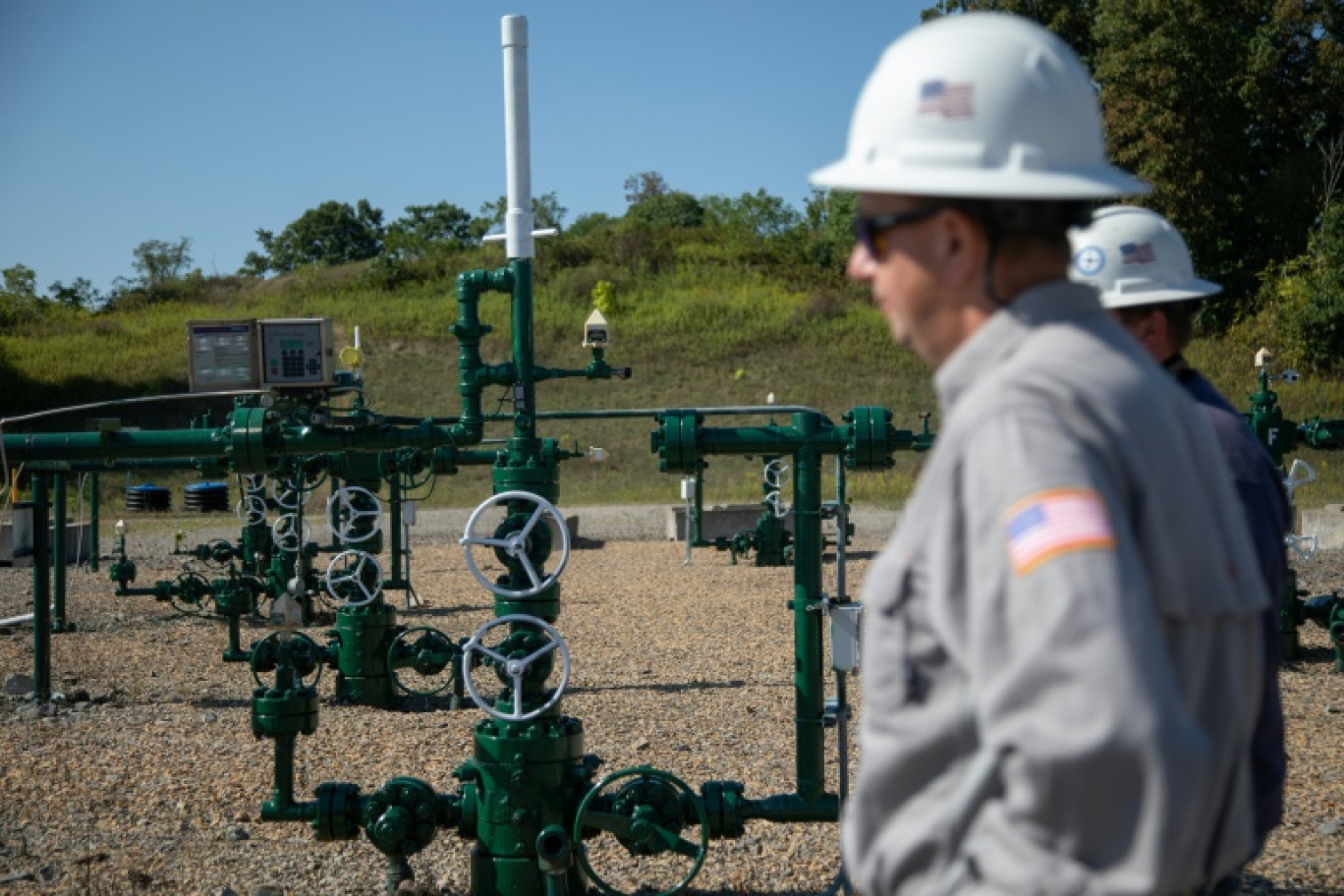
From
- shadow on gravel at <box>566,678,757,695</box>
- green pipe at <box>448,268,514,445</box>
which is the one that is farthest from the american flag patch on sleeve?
shadow on gravel at <box>566,678,757,695</box>

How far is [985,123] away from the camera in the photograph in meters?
1.52

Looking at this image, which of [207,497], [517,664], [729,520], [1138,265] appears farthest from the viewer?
[207,497]

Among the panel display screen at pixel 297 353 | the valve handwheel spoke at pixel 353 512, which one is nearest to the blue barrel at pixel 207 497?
the valve handwheel spoke at pixel 353 512

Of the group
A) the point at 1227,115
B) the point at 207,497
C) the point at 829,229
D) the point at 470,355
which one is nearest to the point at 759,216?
the point at 829,229

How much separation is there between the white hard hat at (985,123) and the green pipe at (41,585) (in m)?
6.94

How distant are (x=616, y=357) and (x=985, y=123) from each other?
3074 centimetres

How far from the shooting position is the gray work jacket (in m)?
1.25

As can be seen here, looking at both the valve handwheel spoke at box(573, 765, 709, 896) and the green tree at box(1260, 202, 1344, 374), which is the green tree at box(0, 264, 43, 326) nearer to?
the green tree at box(1260, 202, 1344, 374)

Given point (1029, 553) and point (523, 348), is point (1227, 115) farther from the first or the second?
point (1029, 553)

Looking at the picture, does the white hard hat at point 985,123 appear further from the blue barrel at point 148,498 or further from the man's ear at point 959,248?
the blue barrel at point 148,498

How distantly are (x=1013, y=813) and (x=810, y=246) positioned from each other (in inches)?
1670

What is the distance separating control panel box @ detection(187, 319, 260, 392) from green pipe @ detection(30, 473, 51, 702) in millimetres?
1018

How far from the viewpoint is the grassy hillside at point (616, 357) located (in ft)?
88.4

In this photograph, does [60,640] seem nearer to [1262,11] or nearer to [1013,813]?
[1013,813]
